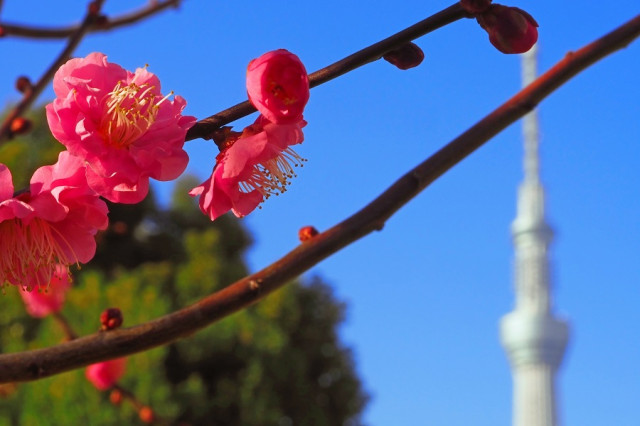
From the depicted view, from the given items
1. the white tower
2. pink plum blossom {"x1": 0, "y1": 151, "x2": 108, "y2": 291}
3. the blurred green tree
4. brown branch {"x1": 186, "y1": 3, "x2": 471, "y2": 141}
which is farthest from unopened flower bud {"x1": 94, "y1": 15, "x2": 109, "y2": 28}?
the white tower

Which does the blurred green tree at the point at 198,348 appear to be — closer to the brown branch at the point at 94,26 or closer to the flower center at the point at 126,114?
the brown branch at the point at 94,26

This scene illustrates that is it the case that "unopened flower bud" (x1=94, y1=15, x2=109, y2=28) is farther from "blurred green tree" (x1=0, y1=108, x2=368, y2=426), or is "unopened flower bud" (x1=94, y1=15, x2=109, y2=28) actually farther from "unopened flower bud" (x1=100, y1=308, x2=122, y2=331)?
"blurred green tree" (x1=0, y1=108, x2=368, y2=426)

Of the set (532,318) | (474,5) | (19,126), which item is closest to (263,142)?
(474,5)

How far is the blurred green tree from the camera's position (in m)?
6.26

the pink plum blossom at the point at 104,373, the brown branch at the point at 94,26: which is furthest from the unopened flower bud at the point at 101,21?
the pink plum blossom at the point at 104,373

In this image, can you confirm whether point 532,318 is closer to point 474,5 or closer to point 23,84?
point 23,84

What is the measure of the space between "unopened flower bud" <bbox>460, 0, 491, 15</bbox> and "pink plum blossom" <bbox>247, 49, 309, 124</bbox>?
0.13 metres

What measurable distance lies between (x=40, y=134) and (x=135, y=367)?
3.83 metres

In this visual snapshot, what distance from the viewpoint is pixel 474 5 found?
0.65m

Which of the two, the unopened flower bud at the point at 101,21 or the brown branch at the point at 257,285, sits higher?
the unopened flower bud at the point at 101,21

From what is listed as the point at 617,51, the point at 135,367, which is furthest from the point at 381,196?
the point at 135,367

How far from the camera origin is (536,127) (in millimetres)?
28453

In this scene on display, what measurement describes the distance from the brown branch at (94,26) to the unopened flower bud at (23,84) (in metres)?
0.10

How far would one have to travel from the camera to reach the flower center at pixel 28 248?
73cm
